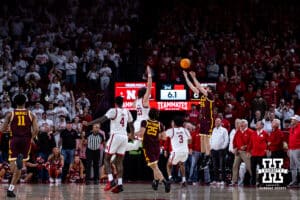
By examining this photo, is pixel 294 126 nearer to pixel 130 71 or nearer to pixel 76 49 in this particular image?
pixel 130 71

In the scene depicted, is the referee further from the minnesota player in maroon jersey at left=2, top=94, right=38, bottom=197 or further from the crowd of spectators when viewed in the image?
the minnesota player in maroon jersey at left=2, top=94, right=38, bottom=197

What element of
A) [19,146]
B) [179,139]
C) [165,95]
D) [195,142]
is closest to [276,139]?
[195,142]

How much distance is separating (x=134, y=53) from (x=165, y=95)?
7670 mm

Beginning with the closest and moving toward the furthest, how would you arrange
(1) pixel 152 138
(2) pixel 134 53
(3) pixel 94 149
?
1. (1) pixel 152 138
2. (3) pixel 94 149
3. (2) pixel 134 53

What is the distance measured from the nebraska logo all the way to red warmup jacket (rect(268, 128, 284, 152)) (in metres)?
2.42

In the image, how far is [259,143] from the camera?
27.7 metres

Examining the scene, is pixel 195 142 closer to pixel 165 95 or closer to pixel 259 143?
pixel 165 95

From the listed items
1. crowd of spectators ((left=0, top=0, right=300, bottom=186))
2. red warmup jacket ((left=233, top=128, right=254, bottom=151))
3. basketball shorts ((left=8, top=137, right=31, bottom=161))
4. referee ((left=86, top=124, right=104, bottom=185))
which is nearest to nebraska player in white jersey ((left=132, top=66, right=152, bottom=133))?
basketball shorts ((left=8, top=137, right=31, bottom=161))

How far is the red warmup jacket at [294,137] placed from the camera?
26.6m

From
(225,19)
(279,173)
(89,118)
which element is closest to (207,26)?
(225,19)

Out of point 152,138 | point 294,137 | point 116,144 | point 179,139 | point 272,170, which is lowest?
point 272,170

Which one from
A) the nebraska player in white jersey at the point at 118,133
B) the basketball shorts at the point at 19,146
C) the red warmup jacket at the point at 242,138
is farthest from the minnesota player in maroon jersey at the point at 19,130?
the red warmup jacket at the point at 242,138

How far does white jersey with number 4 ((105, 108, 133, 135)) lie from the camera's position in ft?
69.6

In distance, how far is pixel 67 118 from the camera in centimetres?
3219
